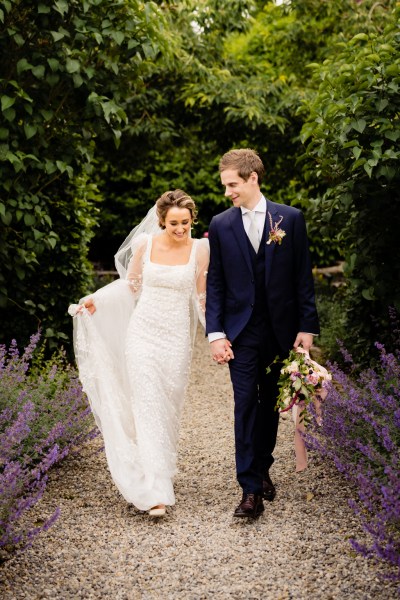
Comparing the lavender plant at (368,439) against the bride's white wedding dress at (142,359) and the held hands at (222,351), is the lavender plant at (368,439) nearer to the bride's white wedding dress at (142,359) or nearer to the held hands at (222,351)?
the held hands at (222,351)

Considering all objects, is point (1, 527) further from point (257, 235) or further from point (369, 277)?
point (369, 277)

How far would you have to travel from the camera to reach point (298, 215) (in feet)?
13.7

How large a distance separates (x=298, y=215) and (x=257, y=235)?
25 centimetres

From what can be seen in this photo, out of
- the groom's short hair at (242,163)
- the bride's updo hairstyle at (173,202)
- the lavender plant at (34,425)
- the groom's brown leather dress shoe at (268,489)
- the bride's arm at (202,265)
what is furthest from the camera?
the bride's arm at (202,265)

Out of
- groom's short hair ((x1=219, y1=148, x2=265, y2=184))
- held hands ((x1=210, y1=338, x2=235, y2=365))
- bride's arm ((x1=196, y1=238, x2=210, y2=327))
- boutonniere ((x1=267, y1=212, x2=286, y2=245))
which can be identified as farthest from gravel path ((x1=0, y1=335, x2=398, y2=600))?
groom's short hair ((x1=219, y1=148, x2=265, y2=184))

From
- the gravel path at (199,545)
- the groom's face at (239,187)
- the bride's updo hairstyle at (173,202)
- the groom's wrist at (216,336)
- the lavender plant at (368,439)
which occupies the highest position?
the groom's face at (239,187)

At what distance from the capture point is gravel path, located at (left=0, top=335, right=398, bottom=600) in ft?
11.1

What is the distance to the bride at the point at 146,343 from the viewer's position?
451 cm

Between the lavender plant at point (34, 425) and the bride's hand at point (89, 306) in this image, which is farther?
the bride's hand at point (89, 306)

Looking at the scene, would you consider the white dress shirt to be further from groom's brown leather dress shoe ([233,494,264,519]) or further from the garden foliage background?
groom's brown leather dress shoe ([233,494,264,519])

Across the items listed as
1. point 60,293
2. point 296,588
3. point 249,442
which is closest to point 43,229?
point 60,293

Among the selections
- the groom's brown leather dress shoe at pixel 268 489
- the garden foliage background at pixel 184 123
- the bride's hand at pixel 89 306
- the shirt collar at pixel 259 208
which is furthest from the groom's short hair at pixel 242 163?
the groom's brown leather dress shoe at pixel 268 489

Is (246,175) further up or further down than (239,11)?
further down

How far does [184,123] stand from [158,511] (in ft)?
23.8
